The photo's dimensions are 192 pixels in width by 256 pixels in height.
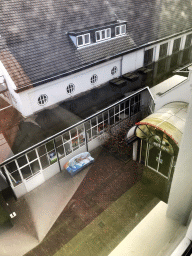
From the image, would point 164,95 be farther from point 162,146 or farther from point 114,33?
point 114,33

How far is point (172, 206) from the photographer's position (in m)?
0.64

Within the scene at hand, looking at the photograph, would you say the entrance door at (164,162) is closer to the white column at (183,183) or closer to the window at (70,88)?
the window at (70,88)

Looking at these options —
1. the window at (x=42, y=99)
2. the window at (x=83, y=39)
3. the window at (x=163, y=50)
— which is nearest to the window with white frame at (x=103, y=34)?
the window at (x=83, y=39)

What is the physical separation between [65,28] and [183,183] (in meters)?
2.99

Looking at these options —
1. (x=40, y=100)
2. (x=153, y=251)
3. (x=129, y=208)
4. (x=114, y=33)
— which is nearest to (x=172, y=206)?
(x=153, y=251)

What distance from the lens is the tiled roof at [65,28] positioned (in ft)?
7.41

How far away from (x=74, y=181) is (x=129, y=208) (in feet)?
3.37

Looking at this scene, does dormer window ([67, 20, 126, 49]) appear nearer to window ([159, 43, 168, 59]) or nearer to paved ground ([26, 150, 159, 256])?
window ([159, 43, 168, 59])

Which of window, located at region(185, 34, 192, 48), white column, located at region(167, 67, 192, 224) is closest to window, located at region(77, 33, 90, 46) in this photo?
window, located at region(185, 34, 192, 48)

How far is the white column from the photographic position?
0.47m

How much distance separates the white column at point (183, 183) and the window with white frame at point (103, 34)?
10.2 ft

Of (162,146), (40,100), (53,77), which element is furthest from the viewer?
(162,146)

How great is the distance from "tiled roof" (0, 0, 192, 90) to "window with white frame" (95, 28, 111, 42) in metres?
0.10

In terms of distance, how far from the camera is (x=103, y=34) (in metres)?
3.28
